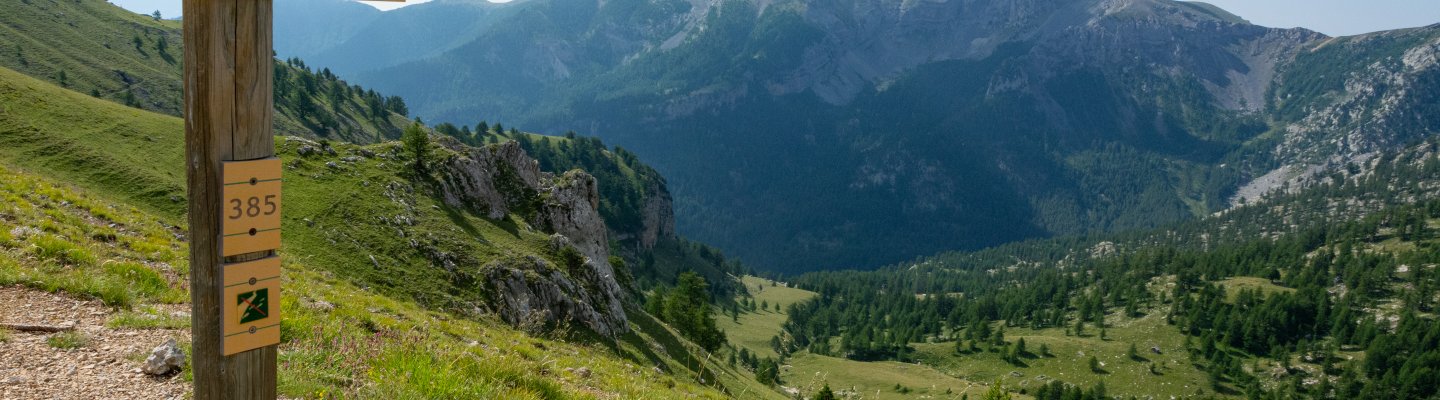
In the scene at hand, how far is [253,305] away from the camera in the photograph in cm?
444

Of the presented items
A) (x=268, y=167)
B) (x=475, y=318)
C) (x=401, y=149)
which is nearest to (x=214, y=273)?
(x=268, y=167)

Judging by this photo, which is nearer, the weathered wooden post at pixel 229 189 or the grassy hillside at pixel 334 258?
the weathered wooden post at pixel 229 189

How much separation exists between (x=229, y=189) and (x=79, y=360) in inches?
284

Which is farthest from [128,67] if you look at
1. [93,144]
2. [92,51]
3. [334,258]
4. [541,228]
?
[334,258]

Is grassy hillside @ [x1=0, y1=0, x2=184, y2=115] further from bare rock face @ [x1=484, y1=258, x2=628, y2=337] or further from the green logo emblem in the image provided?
Result: the green logo emblem

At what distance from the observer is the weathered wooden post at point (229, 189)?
13.9 ft

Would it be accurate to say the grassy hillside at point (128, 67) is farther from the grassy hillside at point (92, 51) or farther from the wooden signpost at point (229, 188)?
the wooden signpost at point (229, 188)

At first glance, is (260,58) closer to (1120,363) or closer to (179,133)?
(179,133)

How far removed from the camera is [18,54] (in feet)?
303

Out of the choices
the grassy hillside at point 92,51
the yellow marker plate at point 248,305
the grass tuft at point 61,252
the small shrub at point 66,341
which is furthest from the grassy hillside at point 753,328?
the yellow marker plate at point 248,305

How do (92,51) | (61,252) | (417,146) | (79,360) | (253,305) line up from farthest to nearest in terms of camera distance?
(92,51) → (417,146) → (61,252) → (79,360) → (253,305)

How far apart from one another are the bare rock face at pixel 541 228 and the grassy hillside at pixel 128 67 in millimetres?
57450

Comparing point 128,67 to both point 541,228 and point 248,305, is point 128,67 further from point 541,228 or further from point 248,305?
point 248,305

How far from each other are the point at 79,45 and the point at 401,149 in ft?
388
